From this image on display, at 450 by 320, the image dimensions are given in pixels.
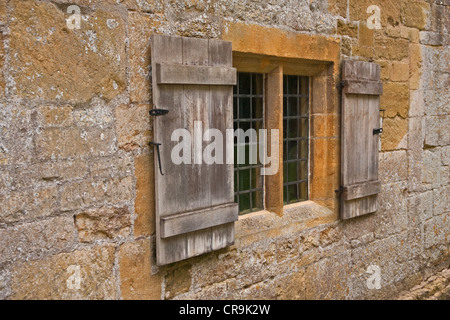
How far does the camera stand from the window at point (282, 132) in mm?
3646

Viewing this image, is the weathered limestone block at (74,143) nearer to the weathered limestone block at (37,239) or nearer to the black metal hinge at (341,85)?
the weathered limestone block at (37,239)

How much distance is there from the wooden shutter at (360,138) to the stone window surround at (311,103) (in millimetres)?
92

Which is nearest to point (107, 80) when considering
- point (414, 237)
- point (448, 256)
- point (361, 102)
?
point (361, 102)

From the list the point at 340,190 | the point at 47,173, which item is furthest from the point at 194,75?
the point at 340,190

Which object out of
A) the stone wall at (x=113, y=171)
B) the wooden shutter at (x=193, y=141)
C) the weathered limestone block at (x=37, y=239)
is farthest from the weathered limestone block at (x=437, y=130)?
the weathered limestone block at (x=37, y=239)

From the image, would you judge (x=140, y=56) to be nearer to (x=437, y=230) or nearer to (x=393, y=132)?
(x=393, y=132)

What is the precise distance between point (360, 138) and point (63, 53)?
269 cm

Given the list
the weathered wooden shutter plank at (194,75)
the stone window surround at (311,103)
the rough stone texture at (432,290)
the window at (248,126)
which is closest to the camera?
the weathered wooden shutter plank at (194,75)

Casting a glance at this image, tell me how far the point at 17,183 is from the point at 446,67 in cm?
→ 466

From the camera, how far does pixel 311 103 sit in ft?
13.7

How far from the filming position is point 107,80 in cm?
266

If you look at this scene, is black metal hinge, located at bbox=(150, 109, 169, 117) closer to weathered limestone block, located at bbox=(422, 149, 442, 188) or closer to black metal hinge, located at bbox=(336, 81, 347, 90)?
black metal hinge, located at bbox=(336, 81, 347, 90)

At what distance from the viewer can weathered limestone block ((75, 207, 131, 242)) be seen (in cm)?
261

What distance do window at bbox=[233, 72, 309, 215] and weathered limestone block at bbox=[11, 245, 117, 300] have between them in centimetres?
127
